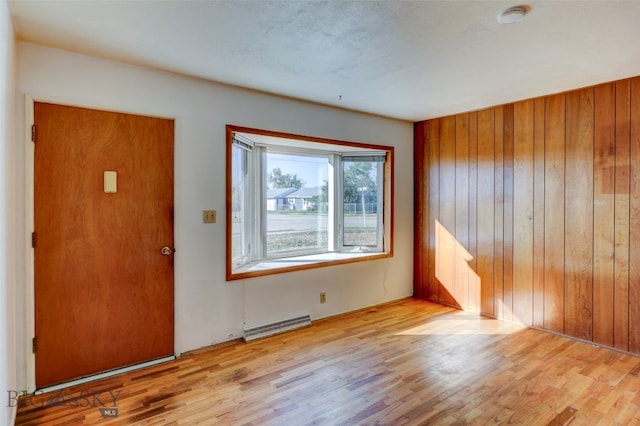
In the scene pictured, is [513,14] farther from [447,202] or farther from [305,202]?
[305,202]

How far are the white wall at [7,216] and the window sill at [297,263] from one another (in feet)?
5.06

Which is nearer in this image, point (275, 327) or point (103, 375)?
point (103, 375)

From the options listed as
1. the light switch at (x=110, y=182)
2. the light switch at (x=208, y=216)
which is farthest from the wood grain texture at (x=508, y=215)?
the light switch at (x=110, y=182)

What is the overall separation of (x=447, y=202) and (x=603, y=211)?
158cm

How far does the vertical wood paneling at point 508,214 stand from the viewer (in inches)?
147

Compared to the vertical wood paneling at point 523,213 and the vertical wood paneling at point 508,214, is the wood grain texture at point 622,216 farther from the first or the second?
the vertical wood paneling at point 508,214

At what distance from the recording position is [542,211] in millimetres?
3504

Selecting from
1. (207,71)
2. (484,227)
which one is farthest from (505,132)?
(207,71)

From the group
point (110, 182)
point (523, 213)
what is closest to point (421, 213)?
point (523, 213)

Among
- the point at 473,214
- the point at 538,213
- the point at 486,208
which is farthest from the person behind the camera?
the point at 473,214

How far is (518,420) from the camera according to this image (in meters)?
2.09

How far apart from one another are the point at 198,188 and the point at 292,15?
168 centimetres

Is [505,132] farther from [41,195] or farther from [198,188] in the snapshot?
[41,195]

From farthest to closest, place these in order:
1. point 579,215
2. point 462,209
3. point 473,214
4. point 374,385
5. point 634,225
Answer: point 462,209 < point 473,214 < point 579,215 < point 634,225 < point 374,385
